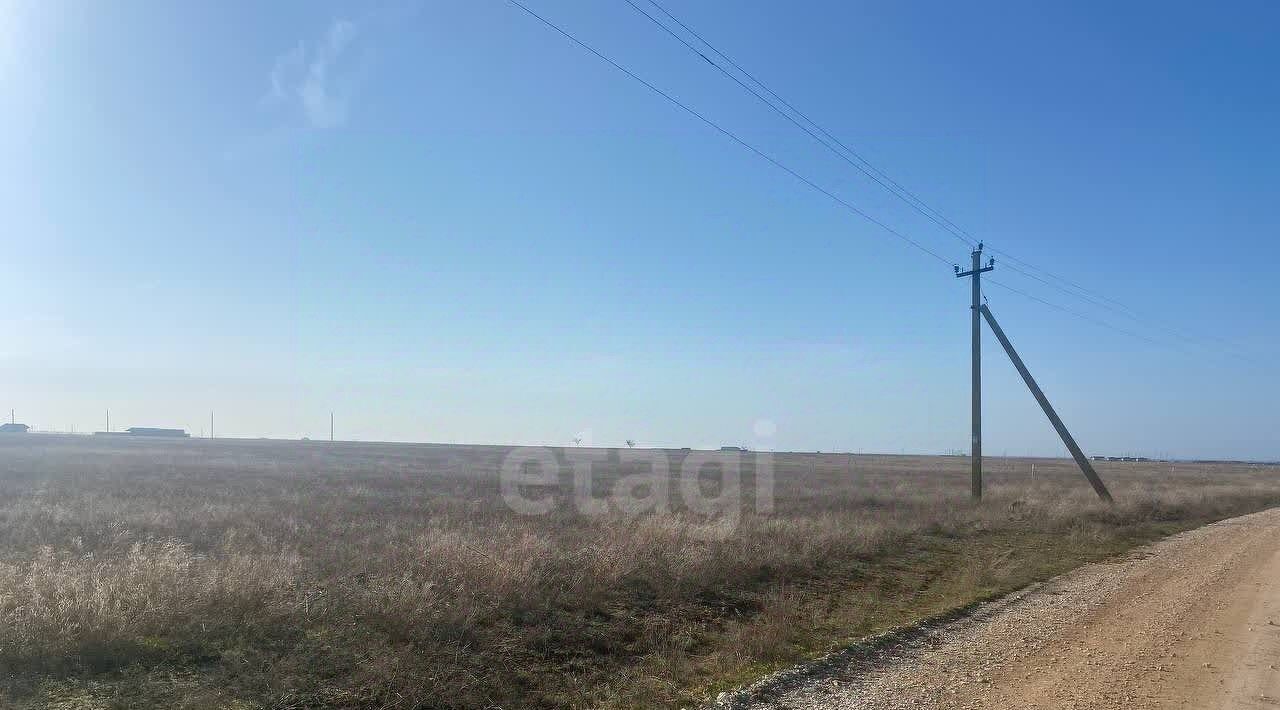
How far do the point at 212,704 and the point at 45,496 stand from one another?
77.7 feet

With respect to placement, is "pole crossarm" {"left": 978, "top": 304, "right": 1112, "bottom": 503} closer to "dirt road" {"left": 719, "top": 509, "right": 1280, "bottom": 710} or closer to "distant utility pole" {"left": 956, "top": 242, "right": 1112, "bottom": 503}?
"distant utility pole" {"left": 956, "top": 242, "right": 1112, "bottom": 503}

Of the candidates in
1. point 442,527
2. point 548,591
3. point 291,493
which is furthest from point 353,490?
point 548,591

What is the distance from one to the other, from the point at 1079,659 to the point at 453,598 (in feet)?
23.9

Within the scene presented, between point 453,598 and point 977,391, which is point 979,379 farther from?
point 453,598

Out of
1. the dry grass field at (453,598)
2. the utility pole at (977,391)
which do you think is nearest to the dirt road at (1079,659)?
the dry grass field at (453,598)

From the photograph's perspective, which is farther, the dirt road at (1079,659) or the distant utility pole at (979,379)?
the distant utility pole at (979,379)

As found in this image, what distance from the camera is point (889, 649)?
9.27m

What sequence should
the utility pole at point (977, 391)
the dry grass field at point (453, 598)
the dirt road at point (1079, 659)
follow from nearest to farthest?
the dry grass field at point (453, 598) → the dirt road at point (1079, 659) → the utility pole at point (977, 391)

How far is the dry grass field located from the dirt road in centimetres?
80

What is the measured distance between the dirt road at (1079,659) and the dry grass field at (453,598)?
0.80m

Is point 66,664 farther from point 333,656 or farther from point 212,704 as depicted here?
point 333,656

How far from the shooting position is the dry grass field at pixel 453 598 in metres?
7.22

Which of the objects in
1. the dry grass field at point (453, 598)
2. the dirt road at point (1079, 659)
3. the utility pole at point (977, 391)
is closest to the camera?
the dry grass field at point (453, 598)

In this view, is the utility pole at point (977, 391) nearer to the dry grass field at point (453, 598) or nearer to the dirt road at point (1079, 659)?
the dry grass field at point (453, 598)
